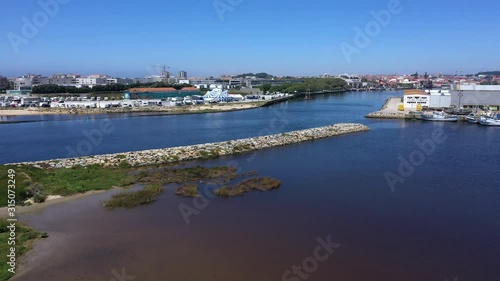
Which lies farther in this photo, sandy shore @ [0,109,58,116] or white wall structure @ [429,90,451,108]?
sandy shore @ [0,109,58,116]

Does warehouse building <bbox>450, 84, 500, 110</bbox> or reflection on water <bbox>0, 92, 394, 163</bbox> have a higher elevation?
warehouse building <bbox>450, 84, 500, 110</bbox>

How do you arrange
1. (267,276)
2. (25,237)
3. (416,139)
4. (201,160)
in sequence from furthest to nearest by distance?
(416,139), (201,160), (25,237), (267,276)

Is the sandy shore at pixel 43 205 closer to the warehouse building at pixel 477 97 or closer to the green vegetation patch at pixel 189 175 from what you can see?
the green vegetation patch at pixel 189 175

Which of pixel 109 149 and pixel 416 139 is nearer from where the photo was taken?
pixel 109 149

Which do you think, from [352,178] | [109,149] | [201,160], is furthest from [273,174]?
[109,149]

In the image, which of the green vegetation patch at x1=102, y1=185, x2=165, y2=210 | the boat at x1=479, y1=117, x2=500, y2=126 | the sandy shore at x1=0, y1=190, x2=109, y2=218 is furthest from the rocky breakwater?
the boat at x1=479, y1=117, x2=500, y2=126

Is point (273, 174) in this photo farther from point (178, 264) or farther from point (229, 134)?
point (229, 134)

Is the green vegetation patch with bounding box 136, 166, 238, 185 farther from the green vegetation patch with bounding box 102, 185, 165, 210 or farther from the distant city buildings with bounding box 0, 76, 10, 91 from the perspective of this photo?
the distant city buildings with bounding box 0, 76, 10, 91

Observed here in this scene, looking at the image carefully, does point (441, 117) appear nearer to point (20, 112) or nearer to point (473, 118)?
point (473, 118)
